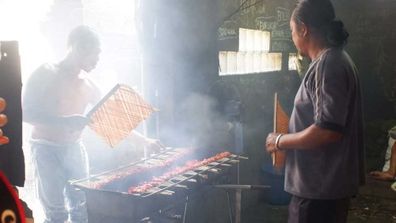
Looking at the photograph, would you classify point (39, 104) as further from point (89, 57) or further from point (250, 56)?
point (250, 56)

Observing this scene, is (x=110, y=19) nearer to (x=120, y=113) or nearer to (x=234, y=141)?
(x=120, y=113)

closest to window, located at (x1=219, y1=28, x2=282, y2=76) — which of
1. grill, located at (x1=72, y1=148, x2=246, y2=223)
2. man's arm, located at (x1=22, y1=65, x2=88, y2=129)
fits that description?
grill, located at (x1=72, y1=148, x2=246, y2=223)

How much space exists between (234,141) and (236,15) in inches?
90.5

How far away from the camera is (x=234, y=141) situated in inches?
258

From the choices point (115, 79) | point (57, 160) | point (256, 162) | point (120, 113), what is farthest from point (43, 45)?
point (256, 162)

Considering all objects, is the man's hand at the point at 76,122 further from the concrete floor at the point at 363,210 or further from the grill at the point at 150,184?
the concrete floor at the point at 363,210

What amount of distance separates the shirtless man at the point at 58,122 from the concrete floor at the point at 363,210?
3355mm

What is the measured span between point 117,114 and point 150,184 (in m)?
0.94

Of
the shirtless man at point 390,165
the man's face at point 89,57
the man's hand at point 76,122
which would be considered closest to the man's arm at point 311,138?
the man's hand at point 76,122

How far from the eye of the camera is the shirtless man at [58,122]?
523 cm

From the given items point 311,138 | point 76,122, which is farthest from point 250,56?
point 311,138

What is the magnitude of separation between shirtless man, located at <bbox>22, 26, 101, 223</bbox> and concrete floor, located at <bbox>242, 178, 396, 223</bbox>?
11.0 ft

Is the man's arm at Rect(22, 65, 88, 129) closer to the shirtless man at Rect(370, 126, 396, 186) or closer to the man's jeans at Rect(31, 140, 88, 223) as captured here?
the man's jeans at Rect(31, 140, 88, 223)

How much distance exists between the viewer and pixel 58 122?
16.5ft
